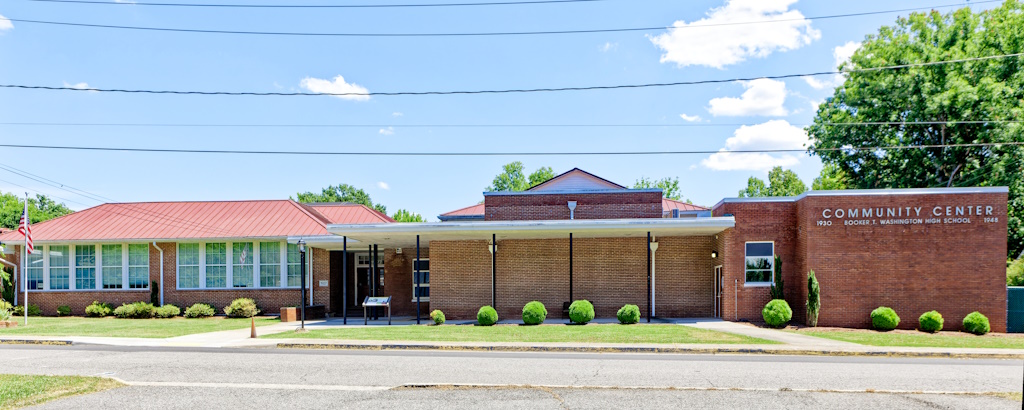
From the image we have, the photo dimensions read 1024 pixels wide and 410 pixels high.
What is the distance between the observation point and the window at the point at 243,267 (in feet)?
96.4

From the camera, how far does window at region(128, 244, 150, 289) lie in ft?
98.1

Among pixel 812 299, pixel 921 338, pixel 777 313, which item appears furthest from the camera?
pixel 812 299

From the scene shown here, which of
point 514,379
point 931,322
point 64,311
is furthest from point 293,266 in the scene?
point 931,322

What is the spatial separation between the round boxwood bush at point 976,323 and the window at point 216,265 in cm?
2732

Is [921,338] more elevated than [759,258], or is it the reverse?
[759,258]

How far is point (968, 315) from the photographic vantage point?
70.2ft

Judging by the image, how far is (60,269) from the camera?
30312 mm

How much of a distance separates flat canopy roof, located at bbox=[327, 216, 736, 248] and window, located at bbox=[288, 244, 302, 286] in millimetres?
6092

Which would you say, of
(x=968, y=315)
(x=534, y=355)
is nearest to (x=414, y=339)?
(x=534, y=355)

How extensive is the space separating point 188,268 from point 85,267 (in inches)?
187

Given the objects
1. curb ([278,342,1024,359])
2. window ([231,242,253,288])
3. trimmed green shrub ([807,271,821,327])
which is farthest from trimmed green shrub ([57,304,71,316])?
trimmed green shrub ([807,271,821,327])

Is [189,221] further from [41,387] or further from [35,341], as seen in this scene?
[41,387]

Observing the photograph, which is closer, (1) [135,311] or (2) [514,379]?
(2) [514,379]

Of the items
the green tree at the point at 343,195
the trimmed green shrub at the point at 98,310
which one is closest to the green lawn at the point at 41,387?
the trimmed green shrub at the point at 98,310
